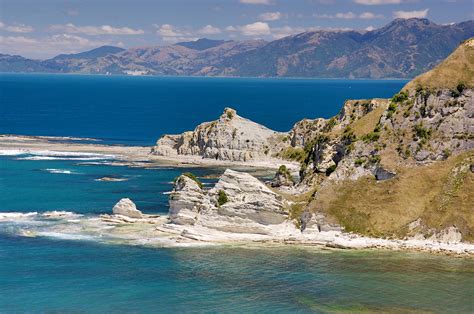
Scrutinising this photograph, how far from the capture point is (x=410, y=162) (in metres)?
99.2

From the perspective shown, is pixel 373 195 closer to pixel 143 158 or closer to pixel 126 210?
pixel 126 210

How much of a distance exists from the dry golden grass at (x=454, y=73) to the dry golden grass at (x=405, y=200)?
12694mm

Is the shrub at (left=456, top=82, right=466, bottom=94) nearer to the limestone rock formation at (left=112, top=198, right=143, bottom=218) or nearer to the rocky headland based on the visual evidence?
the rocky headland

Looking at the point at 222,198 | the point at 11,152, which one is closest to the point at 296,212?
the point at 222,198

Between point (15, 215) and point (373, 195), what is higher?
point (373, 195)

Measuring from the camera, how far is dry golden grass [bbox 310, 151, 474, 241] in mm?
90500

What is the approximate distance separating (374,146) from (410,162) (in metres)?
5.70

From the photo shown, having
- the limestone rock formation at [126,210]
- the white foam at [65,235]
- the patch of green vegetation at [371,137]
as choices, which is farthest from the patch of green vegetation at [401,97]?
the white foam at [65,235]

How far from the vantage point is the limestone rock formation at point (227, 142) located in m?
178

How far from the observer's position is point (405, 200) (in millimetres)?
93562

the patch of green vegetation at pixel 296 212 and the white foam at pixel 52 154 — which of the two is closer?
the patch of green vegetation at pixel 296 212

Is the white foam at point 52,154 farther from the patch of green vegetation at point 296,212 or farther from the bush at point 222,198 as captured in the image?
the patch of green vegetation at point 296,212

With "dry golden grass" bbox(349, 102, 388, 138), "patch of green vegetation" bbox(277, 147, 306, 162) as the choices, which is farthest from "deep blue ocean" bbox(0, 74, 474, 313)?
"patch of green vegetation" bbox(277, 147, 306, 162)

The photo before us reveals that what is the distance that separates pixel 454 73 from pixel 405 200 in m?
25.1
